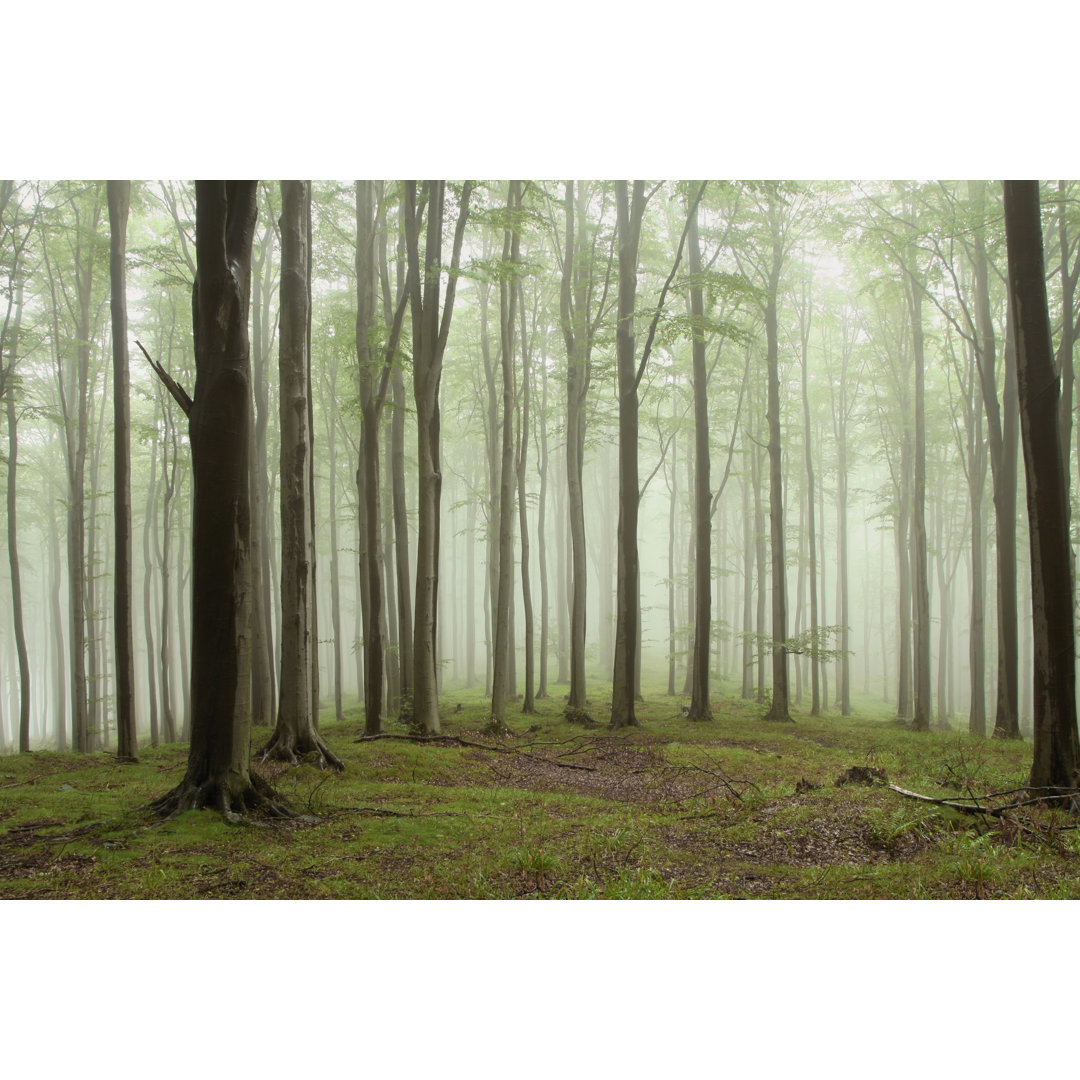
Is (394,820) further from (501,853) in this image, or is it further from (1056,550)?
(1056,550)

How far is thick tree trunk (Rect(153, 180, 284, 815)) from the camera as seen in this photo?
15.8 ft

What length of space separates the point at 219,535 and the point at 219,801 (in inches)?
74.4

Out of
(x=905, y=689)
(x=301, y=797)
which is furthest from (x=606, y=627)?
(x=301, y=797)

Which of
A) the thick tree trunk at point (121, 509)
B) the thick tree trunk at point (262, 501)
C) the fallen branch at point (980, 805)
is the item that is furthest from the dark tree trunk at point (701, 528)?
the thick tree trunk at point (121, 509)

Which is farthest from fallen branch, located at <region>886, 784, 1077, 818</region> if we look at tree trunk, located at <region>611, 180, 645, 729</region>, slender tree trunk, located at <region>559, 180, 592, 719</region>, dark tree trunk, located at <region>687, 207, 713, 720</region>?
slender tree trunk, located at <region>559, 180, 592, 719</region>

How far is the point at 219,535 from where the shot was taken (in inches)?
193

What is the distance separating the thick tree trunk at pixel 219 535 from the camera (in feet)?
15.8

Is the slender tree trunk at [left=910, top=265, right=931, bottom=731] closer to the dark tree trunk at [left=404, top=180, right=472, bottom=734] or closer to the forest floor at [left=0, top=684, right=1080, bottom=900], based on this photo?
the forest floor at [left=0, top=684, right=1080, bottom=900]

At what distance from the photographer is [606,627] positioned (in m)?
28.4

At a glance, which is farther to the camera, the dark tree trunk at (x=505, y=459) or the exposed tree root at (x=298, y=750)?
the dark tree trunk at (x=505, y=459)

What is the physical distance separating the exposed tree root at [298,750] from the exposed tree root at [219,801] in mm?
1989

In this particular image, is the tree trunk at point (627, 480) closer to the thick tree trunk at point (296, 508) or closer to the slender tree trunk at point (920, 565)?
the thick tree trunk at point (296, 508)

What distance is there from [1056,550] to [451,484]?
25.3 metres

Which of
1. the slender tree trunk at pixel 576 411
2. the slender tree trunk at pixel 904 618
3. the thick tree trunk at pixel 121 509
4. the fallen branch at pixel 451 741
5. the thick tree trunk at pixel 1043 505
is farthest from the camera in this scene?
the slender tree trunk at pixel 904 618
